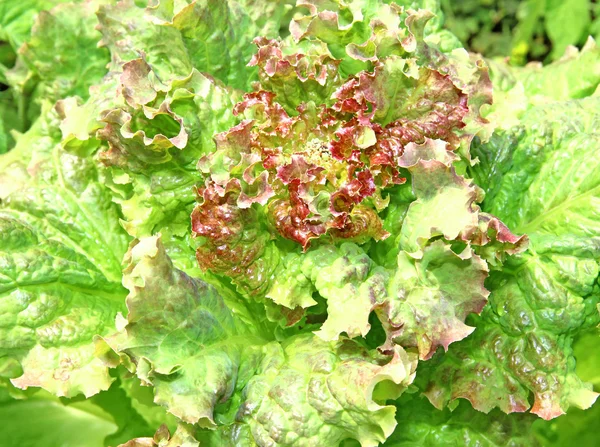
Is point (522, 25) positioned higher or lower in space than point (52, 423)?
higher

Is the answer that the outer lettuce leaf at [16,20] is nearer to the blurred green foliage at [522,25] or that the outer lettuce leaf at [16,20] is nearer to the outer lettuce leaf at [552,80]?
the outer lettuce leaf at [552,80]

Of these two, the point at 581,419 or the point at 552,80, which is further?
the point at 552,80

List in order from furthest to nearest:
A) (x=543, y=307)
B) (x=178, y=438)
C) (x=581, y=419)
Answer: (x=581, y=419), (x=543, y=307), (x=178, y=438)

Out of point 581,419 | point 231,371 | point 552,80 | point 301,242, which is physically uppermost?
point 552,80

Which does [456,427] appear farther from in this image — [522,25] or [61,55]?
[522,25]

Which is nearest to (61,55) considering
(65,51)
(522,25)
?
(65,51)

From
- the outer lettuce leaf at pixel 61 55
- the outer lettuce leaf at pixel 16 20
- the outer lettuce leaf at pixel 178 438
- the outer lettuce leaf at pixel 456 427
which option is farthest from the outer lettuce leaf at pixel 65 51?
the outer lettuce leaf at pixel 456 427

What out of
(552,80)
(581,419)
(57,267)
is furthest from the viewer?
(552,80)
